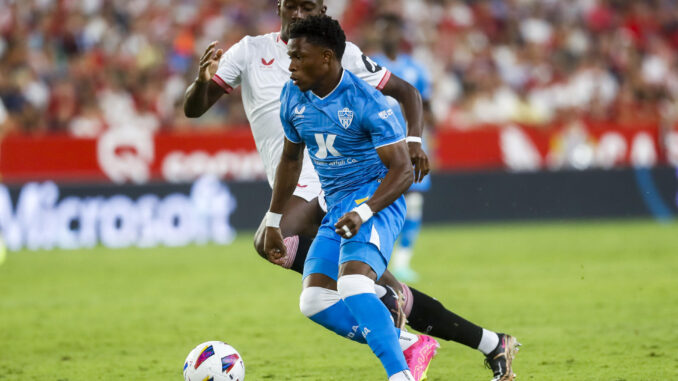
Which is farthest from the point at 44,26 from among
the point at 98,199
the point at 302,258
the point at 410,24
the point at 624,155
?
the point at 302,258

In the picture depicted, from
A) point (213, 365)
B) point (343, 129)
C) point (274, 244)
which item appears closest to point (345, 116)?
point (343, 129)

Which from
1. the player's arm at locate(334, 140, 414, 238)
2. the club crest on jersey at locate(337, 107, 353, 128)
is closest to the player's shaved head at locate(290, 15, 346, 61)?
the club crest on jersey at locate(337, 107, 353, 128)

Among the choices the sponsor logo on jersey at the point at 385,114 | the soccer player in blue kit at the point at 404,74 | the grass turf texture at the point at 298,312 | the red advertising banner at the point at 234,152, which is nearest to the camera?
the sponsor logo on jersey at the point at 385,114

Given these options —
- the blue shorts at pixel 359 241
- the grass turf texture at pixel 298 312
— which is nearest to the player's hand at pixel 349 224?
the blue shorts at pixel 359 241

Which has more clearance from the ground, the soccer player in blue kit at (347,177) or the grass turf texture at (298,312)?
the soccer player in blue kit at (347,177)

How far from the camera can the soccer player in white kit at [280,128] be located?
229 inches

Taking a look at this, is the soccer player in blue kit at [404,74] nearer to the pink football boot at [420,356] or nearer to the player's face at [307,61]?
the pink football boot at [420,356]

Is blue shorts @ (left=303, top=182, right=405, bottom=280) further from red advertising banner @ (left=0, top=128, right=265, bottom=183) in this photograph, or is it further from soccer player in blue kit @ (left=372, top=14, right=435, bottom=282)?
red advertising banner @ (left=0, top=128, right=265, bottom=183)

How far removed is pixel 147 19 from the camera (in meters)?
19.8

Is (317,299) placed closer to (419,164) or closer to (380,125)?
(419,164)

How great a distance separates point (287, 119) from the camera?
551cm

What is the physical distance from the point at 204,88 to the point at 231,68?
0.30 metres

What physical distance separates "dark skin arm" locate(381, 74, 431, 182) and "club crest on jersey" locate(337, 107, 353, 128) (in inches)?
20.2

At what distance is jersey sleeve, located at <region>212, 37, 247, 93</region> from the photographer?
6387mm
